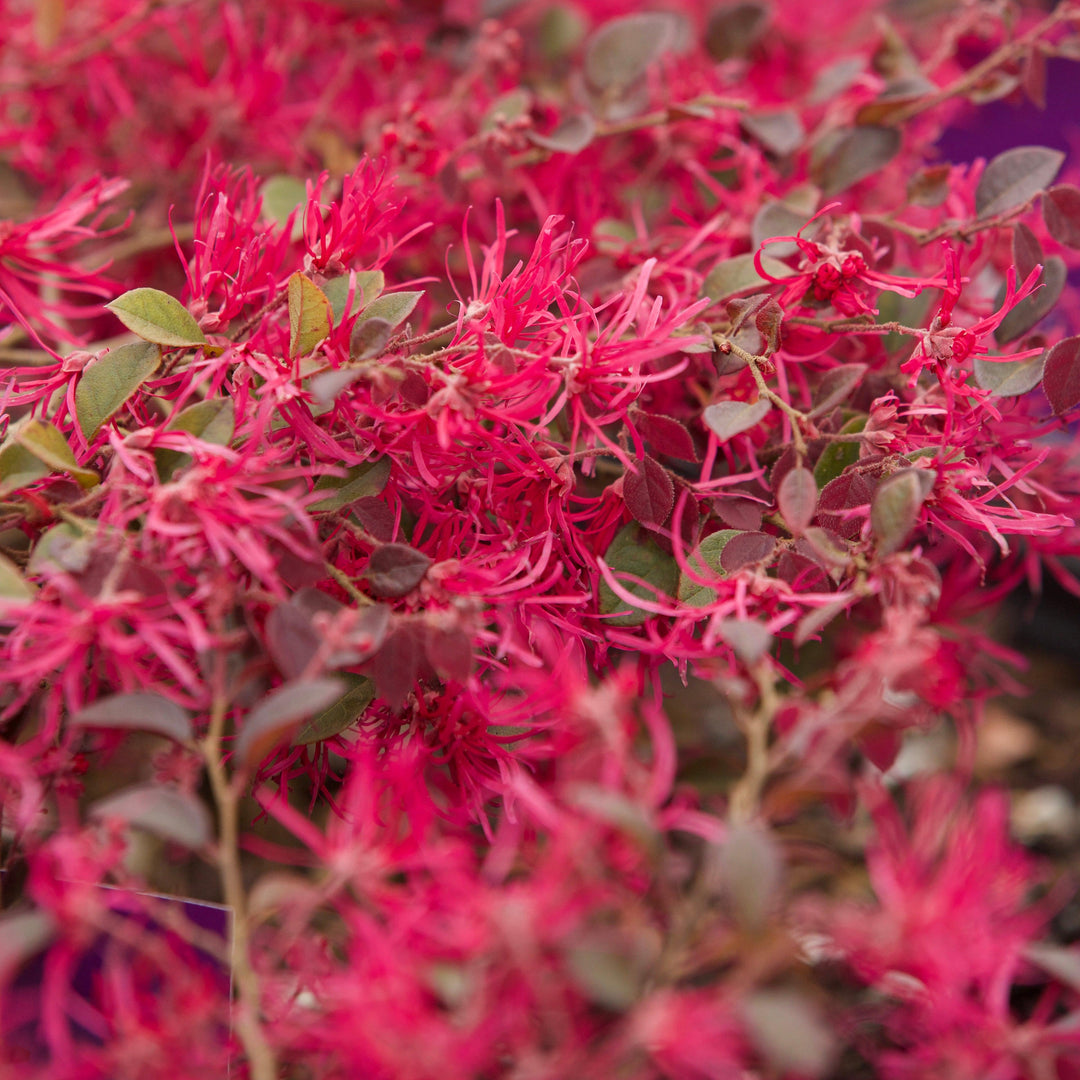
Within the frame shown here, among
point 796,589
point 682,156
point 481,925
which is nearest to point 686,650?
point 796,589

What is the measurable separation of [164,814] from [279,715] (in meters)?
0.04

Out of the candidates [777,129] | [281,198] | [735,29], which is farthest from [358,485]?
[735,29]

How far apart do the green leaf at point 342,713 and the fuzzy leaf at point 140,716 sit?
0.35 feet

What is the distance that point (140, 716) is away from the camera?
0.30m

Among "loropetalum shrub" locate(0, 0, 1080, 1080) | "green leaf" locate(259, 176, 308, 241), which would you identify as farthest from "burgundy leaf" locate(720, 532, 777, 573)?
"green leaf" locate(259, 176, 308, 241)

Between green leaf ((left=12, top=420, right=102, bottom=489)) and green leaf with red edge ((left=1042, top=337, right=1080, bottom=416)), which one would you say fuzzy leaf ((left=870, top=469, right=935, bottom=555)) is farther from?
green leaf ((left=12, top=420, right=102, bottom=489))

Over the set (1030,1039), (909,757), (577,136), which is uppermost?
(577,136)

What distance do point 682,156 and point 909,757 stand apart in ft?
1.76

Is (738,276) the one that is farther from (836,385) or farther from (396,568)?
(396,568)

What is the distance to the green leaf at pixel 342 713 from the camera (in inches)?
16.1

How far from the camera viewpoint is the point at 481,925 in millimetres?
281

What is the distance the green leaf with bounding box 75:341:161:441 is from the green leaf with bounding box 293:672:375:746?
0.15m

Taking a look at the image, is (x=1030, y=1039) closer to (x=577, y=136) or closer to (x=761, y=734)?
(x=761, y=734)

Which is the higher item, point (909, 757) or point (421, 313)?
point (421, 313)
